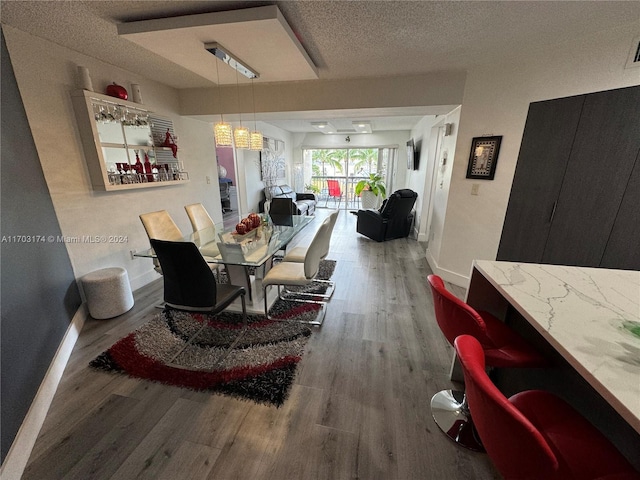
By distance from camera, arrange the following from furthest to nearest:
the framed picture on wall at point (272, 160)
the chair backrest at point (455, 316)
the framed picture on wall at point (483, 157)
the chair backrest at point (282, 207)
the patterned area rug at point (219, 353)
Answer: the framed picture on wall at point (272, 160) < the chair backrest at point (282, 207) < the framed picture on wall at point (483, 157) < the patterned area rug at point (219, 353) < the chair backrest at point (455, 316)

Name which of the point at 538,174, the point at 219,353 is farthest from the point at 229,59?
the point at 538,174

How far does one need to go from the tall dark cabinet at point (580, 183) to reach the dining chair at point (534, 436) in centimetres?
193

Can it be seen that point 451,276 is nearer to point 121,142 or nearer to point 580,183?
point 580,183

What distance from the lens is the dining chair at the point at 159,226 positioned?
2.53m

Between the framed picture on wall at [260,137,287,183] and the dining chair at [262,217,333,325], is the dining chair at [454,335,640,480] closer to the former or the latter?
the dining chair at [262,217,333,325]

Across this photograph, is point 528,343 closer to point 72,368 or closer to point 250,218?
point 250,218

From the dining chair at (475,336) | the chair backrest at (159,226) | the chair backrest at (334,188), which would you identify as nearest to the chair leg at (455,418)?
the dining chair at (475,336)

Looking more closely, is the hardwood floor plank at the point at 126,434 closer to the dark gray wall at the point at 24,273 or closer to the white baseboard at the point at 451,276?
the dark gray wall at the point at 24,273

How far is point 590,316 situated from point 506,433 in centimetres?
68

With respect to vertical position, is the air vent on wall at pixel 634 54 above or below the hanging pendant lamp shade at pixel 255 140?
above

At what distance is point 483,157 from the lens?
8.96 feet

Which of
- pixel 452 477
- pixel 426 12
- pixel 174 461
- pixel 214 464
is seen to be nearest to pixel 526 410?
pixel 452 477

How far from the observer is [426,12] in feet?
5.57

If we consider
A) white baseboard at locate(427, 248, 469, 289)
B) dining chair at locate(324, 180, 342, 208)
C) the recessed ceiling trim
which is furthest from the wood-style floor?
dining chair at locate(324, 180, 342, 208)
